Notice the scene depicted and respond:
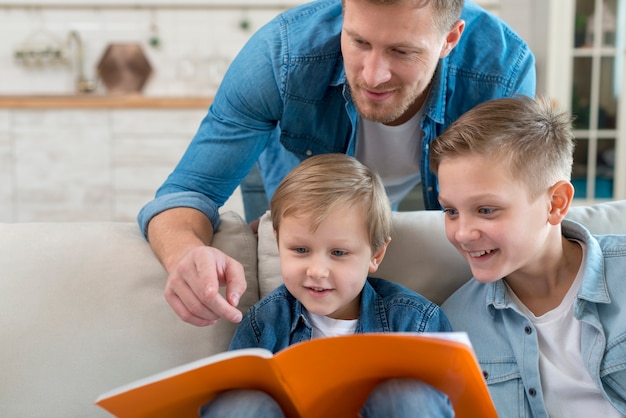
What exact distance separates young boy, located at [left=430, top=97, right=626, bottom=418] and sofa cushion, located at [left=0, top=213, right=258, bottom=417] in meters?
0.51

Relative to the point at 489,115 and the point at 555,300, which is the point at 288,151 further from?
the point at 555,300

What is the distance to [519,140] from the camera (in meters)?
1.38

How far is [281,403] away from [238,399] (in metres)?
0.08

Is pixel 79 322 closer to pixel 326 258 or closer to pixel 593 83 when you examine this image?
pixel 326 258

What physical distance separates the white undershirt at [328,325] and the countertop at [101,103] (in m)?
2.78

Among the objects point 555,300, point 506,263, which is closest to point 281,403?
point 506,263

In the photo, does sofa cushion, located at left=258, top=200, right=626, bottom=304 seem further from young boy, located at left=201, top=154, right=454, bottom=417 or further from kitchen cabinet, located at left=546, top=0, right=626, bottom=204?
kitchen cabinet, located at left=546, top=0, right=626, bottom=204

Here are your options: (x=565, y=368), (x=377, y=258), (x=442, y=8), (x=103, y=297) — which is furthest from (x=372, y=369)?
(x=442, y=8)

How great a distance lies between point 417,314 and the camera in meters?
1.39

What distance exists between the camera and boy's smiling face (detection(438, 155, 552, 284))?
134 cm

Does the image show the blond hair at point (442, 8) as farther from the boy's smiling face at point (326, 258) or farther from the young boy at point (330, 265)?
the boy's smiling face at point (326, 258)

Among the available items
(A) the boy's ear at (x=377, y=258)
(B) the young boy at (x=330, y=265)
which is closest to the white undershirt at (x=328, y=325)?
(B) the young boy at (x=330, y=265)

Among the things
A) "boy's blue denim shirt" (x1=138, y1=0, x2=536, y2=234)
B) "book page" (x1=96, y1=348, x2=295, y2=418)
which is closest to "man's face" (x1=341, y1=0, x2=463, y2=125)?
"boy's blue denim shirt" (x1=138, y1=0, x2=536, y2=234)

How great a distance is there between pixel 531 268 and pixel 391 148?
1.93 feet
